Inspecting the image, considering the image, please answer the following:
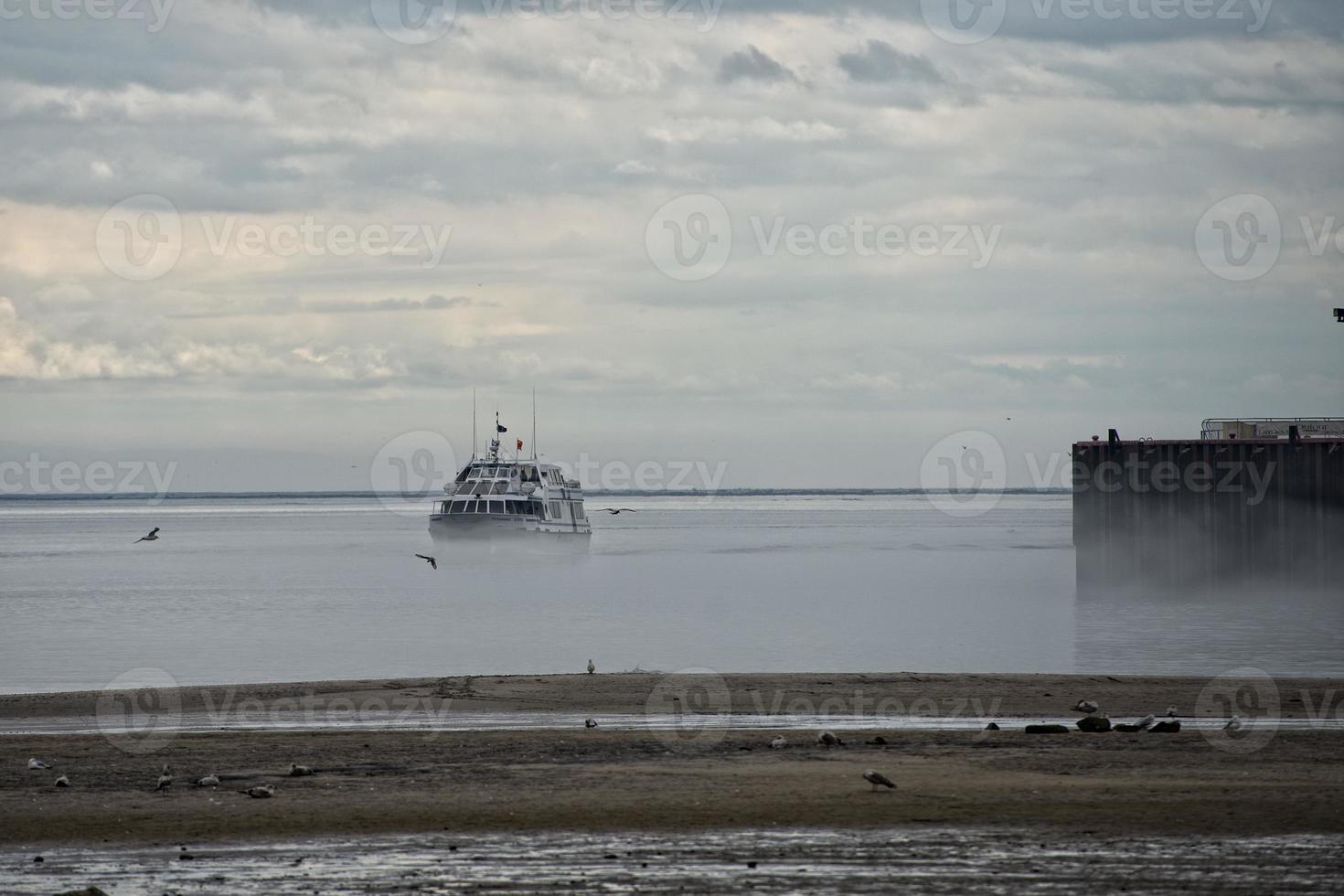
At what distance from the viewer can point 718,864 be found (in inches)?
496

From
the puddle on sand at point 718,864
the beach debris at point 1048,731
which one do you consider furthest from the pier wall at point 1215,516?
the puddle on sand at point 718,864

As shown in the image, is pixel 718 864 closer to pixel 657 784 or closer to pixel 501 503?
pixel 657 784

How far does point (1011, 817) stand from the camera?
14.3 meters

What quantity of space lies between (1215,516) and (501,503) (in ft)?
192

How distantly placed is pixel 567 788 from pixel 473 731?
17.5 ft

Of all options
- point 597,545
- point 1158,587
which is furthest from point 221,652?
point 597,545

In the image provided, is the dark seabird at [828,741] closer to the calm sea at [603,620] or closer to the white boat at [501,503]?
the calm sea at [603,620]

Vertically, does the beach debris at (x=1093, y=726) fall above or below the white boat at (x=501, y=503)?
below

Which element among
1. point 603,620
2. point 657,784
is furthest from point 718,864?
point 603,620

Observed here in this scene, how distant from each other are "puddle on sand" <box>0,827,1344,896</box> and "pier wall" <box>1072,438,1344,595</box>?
48.1 meters

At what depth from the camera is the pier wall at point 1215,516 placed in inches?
2261

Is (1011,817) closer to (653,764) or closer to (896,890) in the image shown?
(896,890)

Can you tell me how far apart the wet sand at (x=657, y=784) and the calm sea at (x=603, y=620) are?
14.1 meters

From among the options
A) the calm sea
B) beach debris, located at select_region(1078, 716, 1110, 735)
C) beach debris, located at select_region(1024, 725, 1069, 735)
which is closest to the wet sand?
beach debris, located at select_region(1024, 725, 1069, 735)
